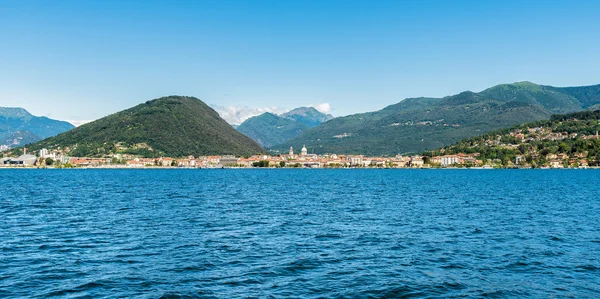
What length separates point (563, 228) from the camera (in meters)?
37.7

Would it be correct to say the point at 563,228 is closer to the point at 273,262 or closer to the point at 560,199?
the point at 273,262

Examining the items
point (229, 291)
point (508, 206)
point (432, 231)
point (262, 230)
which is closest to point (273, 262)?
point (229, 291)

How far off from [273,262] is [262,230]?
10.6 m

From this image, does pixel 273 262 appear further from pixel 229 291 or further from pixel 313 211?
pixel 313 211

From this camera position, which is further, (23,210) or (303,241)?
(23,210)

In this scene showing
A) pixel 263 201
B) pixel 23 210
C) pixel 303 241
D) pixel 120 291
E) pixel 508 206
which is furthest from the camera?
pixel 263 201

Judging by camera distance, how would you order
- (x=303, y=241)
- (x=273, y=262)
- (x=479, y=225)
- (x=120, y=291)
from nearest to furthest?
(x=120, y=291) → (x=273, y=262) → (x=303, y=241) → (x=479, y=225)

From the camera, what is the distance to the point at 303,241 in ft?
102

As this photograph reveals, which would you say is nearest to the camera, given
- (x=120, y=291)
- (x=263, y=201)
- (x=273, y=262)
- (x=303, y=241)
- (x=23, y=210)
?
(x=120, y=291)

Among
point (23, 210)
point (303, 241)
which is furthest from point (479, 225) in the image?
point (23, 210)

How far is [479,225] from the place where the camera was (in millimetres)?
39062

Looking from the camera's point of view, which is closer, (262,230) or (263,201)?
(262,230)

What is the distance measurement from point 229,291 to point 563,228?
28.0 m

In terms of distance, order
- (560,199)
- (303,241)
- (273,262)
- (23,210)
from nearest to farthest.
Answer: (273,262) < (303,241) < (23,210) < (560,199)
